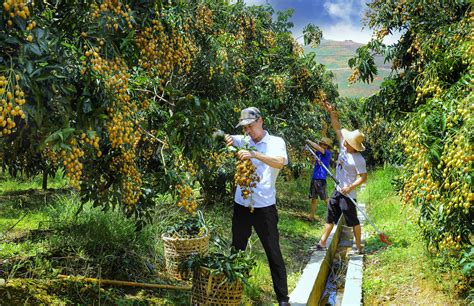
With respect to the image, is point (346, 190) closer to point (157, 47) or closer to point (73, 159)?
point (157, 47)

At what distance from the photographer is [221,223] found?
20.9 ft

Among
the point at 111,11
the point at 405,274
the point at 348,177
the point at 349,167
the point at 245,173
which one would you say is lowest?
the point at 405,274

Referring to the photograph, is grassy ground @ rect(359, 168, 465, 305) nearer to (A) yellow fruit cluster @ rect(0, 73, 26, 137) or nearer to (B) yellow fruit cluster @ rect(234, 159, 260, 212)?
(B) yellow fruit cluster @ rect(234, 159, 260, 212)

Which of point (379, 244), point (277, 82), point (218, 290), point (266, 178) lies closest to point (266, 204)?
point (266, 178)

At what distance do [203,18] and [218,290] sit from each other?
3706 millimetres

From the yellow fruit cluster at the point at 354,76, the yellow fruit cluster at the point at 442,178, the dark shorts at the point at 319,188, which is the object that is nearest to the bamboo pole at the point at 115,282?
the yellow fruit cluster at the point at 442,178

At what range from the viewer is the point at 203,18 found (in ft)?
19.3

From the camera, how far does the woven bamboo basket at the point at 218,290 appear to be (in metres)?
3.40

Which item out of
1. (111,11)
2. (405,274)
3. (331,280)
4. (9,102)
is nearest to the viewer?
(9,102)

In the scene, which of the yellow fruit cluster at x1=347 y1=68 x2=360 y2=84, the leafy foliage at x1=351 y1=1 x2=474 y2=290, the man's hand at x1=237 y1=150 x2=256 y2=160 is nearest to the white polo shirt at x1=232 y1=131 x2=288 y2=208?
the man's hand at x1=237 y1=150 x2=256 y2=160

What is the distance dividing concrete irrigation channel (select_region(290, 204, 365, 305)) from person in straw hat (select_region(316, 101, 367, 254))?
36 cm

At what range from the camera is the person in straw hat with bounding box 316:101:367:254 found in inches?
216

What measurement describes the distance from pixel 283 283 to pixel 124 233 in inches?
68.4

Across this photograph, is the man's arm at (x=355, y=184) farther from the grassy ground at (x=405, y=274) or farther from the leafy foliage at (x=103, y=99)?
the leafy foliage at (x=103, y=99)
